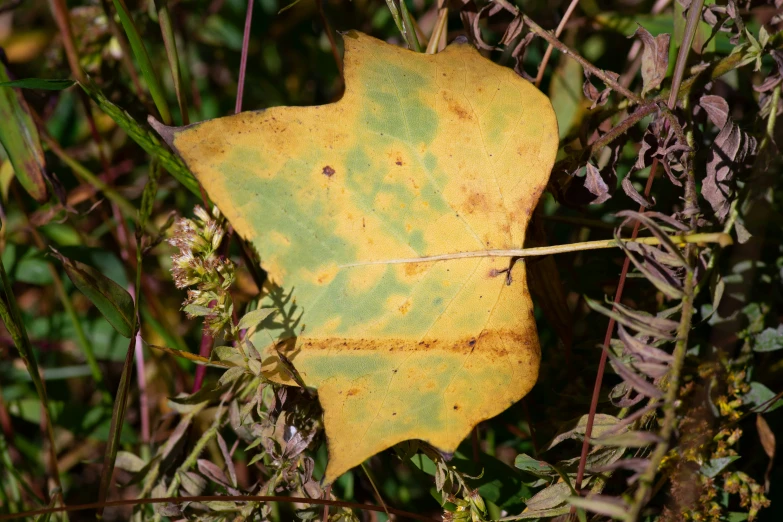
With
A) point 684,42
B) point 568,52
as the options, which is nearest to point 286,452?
point 568,52

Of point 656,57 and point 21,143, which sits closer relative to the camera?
point 656,57

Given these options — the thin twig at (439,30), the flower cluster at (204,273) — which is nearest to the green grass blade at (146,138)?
the flower cluster at (204,273)

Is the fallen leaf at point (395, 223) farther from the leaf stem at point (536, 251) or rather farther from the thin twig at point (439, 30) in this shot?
the thin twig at point (439, 30)

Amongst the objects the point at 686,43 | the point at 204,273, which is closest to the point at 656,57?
the point at 686,43

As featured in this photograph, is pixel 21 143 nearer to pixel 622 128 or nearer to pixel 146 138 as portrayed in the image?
pixel 146 138

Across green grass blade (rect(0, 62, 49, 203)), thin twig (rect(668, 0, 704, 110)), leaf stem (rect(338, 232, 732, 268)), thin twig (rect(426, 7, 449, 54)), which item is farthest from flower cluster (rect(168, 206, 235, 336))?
thin twig (rect(668, 0, 704, 110))
